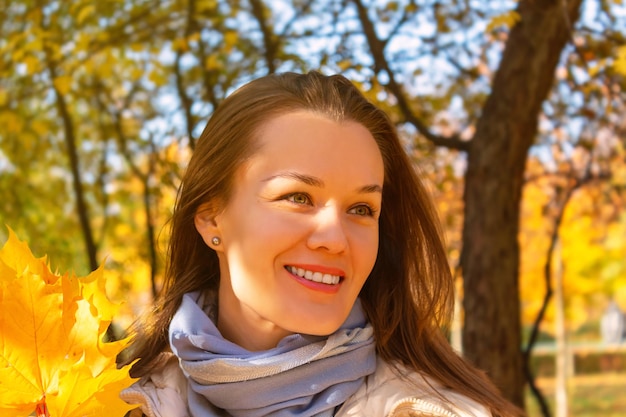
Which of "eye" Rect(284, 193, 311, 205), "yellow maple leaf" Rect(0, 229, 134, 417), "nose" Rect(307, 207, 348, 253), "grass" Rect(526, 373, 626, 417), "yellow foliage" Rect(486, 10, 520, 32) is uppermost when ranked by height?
"yellow foliage" Rect(486, 10, 520, 32)

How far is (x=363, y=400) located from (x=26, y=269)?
0.91m

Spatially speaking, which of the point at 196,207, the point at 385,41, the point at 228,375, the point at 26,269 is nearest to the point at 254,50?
the point at 385,41

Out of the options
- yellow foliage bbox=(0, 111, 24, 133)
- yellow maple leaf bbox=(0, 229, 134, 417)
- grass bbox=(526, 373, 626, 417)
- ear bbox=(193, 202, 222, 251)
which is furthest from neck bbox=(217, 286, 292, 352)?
grass bbox=(526, 373, 626, 417)

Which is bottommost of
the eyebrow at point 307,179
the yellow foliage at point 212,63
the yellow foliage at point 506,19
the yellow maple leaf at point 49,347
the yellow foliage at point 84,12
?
the yellow maple leaf at point 49,347

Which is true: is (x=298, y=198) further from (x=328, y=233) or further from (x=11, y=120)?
(x=11, y=120)

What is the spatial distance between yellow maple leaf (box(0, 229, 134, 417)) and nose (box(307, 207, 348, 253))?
58 centimetres

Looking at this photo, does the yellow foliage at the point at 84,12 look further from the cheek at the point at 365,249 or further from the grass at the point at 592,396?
the grass at the point at 592,396

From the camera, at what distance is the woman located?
193 centimetres

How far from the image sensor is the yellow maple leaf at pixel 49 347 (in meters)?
1.37

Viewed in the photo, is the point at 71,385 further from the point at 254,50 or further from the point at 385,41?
the point at 254,50

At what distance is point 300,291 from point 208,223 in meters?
0.37

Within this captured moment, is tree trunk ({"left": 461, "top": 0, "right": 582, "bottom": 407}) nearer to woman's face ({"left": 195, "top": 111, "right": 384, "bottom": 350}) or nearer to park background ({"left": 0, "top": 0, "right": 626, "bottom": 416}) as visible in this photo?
park background ({"left": 0, "top": 0, "right": 626, "bottom": 416})

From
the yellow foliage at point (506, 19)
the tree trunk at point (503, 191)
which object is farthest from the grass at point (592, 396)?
the yellow foliage at point (506, 19)

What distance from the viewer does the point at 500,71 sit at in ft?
13.8
